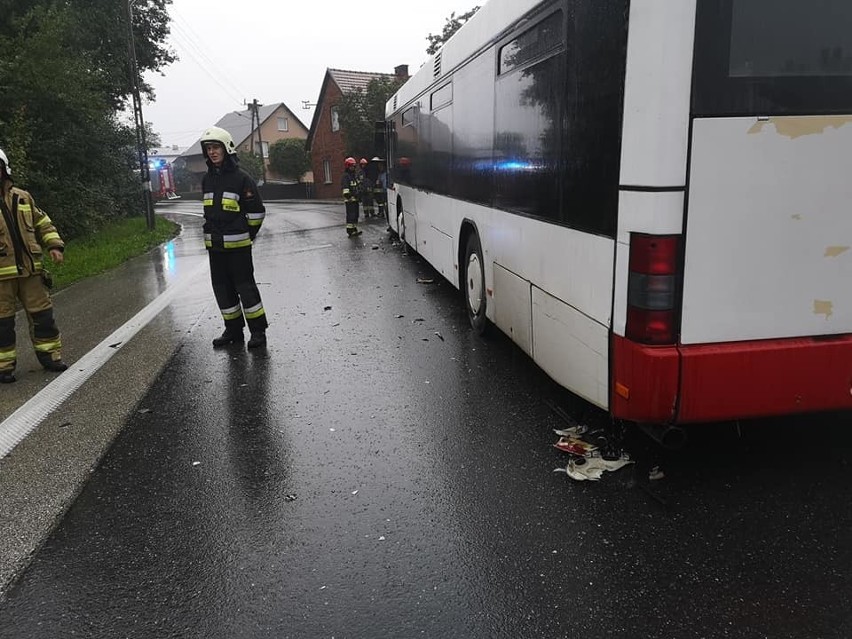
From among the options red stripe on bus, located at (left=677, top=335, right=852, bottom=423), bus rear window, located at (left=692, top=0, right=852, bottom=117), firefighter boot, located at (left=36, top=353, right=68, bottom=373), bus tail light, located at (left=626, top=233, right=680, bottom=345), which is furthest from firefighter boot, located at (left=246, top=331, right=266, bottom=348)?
bus rear window, located at (left=692, top=0, right=852, bottom=117)

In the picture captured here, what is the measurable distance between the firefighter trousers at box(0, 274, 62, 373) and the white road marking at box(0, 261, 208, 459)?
0.29 meters

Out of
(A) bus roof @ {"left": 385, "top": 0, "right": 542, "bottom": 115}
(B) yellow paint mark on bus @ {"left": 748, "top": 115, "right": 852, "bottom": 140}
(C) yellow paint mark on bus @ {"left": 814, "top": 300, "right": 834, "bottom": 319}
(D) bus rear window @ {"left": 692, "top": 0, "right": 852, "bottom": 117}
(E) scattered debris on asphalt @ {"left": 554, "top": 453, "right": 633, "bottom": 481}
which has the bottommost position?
(E) scattered debris on asphalt @ {"left": 554, "top": 453, "right": 633, "bottom": 481}

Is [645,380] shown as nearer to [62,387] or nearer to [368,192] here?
[62,387]

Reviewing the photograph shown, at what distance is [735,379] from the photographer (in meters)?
3.13

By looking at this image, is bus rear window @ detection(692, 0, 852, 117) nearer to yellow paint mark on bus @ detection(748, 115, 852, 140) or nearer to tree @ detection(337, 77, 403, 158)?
yellow paint mark on bus @ detection(748, 115, 852, 140)

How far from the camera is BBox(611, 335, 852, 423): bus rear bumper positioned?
3104 millimetres

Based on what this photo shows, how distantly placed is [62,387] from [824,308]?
5.53 meters

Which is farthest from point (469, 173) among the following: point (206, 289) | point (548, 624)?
point (206, 289)

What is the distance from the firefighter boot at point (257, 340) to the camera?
256 inches

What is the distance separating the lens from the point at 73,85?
14734mm

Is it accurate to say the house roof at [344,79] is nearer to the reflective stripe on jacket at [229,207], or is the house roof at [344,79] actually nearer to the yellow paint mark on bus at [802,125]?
the reflective stripe on jacket at [229,207]

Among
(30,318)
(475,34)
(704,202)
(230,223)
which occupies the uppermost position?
(475,34)

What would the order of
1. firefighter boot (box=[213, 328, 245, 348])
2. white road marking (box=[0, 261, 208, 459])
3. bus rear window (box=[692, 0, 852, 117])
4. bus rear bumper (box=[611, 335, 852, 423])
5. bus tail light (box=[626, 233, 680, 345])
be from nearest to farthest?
bus rear window (box=[692, 0, 852, 117])
bus tail light (box=[626, 233, 680, 345])
bus rear bumper (box=[611, 335, 852, 423])
white road marking (box=[0, 261, 208, 459])
firefighter boot (box=[213, 328, 245, 348])

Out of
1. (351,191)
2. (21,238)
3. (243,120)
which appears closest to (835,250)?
(21,238)
